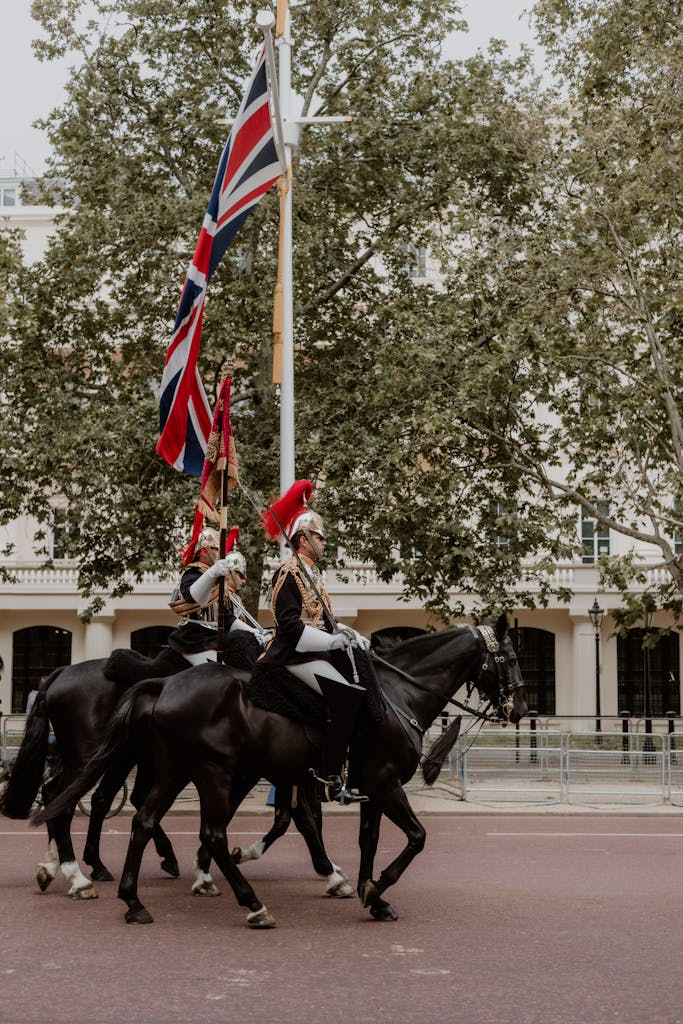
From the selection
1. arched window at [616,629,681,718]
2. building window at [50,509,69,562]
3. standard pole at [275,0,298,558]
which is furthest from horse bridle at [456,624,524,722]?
arched window at [616,629,681,718]

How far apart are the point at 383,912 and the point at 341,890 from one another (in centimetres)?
120

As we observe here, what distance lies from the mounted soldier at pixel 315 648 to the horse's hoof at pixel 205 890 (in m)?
1.48

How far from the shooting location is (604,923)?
9.09m

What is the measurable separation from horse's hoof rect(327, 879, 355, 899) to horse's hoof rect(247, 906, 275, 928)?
5.09 feet

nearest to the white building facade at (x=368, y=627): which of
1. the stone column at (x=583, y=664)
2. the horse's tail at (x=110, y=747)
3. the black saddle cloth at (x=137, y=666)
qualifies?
the stone column at (x=583, y=664)

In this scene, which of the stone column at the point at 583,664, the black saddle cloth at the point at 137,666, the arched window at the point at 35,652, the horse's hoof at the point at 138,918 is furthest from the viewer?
the arched window at the point at 35,652

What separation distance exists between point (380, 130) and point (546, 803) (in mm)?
11979

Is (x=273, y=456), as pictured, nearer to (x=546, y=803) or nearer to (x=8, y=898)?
(x=546, y=803)

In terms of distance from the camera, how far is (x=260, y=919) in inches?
342

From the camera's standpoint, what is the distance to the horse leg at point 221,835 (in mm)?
8711

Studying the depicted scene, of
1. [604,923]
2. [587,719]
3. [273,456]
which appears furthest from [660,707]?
[604,923]

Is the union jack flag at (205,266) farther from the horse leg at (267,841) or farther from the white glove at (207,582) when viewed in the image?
the horse leg at (267,841)

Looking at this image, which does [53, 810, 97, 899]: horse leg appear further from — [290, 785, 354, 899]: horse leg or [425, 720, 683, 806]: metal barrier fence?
[425, 720, 683, 806]: metal barrier fence

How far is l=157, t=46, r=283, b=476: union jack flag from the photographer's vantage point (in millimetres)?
13594
